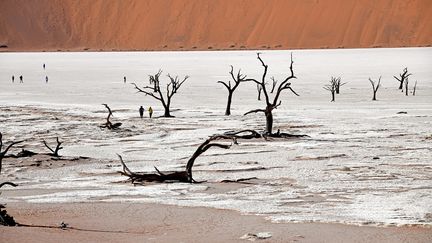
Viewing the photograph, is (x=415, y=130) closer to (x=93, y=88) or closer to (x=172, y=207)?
(x=172, y=207)

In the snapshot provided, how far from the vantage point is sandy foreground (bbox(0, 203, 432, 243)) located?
29.1ft

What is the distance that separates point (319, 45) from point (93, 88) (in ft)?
210

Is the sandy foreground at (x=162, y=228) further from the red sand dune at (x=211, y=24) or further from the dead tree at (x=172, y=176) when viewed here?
the red sand dune at (x=211, y=24)

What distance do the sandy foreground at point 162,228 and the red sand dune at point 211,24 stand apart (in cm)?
8819

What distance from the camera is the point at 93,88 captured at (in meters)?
39.3

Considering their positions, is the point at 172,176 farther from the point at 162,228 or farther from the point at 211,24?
the point at 211,24

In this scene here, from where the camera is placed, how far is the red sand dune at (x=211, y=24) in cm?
10044

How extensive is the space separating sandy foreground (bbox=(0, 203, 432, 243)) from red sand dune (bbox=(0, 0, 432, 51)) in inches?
3472

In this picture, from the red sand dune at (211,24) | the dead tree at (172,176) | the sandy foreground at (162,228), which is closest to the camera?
the sandy foreground at (162,228)

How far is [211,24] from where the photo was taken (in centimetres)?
11162

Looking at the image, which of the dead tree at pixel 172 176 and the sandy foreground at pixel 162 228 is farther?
the dead tree at pixel 172 176

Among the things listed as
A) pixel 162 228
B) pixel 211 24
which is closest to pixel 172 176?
pixel 162 228

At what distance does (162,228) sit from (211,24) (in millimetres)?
102935

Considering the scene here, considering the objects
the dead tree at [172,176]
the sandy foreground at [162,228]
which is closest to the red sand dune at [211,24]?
the dead tree at [172,176]
